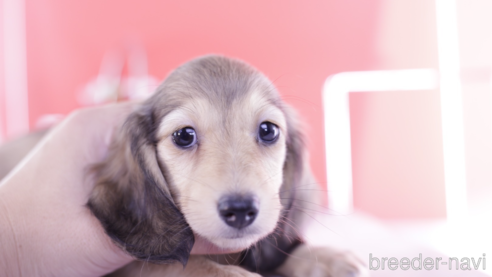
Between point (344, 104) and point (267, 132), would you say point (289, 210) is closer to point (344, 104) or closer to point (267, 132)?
point (267, 132)

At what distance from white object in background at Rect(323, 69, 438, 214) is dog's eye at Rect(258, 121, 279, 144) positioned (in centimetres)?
221

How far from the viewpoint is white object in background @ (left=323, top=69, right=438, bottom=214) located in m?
3.45

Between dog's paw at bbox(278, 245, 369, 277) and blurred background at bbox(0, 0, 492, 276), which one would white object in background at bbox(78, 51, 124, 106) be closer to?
blurred background at bbox(0, 0, 492, 276)

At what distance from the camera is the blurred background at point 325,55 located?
135 inches

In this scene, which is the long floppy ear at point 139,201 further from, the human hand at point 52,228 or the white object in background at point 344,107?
the white object in background at point 344,107

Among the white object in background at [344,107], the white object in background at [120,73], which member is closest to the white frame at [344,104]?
the white object in background at [344,107]

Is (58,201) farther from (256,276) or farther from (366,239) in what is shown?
(366,239)

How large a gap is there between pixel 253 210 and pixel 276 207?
5.9 inches

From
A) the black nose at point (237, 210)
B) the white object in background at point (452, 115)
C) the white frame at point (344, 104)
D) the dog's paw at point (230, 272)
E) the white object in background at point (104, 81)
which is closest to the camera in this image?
the black nose at point (237, 210)

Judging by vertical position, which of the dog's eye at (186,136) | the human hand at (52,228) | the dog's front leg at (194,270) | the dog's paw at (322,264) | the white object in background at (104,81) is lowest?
the dog's paw at (322,264)

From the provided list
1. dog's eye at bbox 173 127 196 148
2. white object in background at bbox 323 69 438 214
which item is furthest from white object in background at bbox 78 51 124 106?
dog's eye at bbox 173 127 196 148

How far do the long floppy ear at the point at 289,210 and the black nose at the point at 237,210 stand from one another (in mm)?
362

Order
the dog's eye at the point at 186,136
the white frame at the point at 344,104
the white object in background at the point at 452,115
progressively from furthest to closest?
the white frame at the point at 344,104 < the white object in background at the point at 452,115 < the dog's eye at the point at 186,136

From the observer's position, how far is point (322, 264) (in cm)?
129
